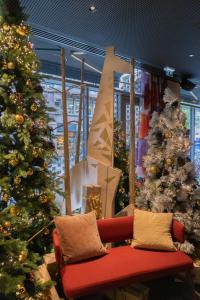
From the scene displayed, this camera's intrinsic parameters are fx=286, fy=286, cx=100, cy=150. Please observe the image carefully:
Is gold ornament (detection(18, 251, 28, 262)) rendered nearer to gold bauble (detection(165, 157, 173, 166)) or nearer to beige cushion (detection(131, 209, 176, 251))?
beige cushion (detection(131, 209, 176, 251))

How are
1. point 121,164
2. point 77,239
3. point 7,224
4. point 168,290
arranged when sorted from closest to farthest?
point 7,224, point 77,239, point 168,290, point 121,164

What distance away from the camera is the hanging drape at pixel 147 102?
5.55 meters

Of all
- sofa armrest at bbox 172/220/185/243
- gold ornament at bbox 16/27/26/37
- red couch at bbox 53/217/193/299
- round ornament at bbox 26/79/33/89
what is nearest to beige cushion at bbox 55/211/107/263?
red couch at bbox 53/217/193/299

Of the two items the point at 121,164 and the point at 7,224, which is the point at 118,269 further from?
the point at 121,164

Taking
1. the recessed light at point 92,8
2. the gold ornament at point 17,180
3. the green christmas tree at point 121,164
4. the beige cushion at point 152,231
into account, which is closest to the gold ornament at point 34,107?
the gold ornament at point 17,180

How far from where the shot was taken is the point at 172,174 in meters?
3.60

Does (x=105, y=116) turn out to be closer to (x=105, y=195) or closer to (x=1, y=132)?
(x=105, y=195)

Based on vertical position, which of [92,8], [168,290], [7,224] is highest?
[92,8]

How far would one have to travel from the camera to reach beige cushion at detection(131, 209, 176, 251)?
9.99ft

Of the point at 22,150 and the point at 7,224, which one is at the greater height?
the point at 22,150

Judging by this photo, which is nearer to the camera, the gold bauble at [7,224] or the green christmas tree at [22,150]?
the gold bauble at [7,224]

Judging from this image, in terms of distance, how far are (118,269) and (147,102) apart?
3.72 m

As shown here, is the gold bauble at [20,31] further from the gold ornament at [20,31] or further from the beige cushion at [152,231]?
the beige cushion at [152,231]

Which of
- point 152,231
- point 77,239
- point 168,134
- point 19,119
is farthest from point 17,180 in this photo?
point 168,134
